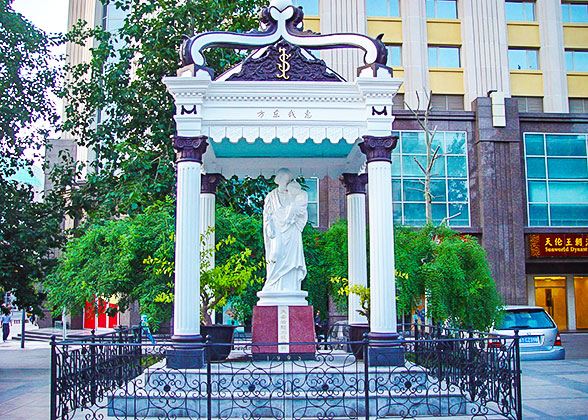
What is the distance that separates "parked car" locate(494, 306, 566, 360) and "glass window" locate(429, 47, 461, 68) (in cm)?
1723

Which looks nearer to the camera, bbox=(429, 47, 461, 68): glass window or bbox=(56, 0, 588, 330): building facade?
bbox=(56, 0, 588, 330): building facade

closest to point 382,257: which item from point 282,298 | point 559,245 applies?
point 282,298

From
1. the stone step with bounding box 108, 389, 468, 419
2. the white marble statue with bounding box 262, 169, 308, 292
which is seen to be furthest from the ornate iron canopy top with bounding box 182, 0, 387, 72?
the stone step with bounding box 108, 389, 468, 419

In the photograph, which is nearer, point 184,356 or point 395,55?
point 184,356

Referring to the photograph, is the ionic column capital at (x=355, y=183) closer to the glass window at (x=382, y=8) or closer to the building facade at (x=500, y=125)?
the building facade at (x=500, y=125)

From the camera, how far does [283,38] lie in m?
10.0

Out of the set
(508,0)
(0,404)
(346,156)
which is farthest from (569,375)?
(508,0)

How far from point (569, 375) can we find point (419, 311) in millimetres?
11309

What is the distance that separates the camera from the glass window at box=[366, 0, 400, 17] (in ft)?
99.8

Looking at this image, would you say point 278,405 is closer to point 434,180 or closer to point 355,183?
point 355,183

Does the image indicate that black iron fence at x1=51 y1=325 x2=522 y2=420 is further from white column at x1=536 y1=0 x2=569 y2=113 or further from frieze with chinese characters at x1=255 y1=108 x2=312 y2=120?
white column at x1=536 y1=0 x2=569 y2=113

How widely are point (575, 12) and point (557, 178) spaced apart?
31.8 feet

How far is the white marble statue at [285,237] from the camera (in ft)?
34.1

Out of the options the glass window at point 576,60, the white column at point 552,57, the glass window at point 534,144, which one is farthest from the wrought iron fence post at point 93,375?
the glass window at point 576,60
